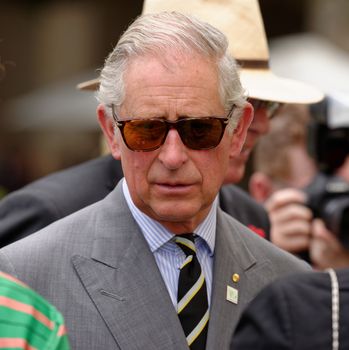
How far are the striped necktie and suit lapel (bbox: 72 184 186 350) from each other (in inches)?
2.1

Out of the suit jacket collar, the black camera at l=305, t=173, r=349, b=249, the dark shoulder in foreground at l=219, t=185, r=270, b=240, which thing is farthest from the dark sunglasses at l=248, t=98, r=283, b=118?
the suit jacket collar

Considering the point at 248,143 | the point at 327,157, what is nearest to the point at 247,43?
the point at 248,143

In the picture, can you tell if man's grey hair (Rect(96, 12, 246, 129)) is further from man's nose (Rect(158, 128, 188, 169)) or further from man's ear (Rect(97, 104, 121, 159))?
man's nose (Rect(158, 128, 188, 169))

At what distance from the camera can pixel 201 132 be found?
10.1 feet

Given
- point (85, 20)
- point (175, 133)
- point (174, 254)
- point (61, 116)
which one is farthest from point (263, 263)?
point (85, 20)

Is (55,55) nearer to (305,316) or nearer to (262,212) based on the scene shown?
(262,212)

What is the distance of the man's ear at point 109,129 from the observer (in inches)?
129

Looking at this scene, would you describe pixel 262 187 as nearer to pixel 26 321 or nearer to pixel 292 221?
pixel 292 221

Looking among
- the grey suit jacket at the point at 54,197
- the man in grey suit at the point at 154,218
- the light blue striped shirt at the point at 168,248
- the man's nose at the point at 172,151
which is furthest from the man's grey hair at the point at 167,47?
the grey suit jacket at the point at 54,197

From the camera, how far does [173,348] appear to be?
299cm

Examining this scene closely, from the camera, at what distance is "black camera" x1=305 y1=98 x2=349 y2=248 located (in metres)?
4.86

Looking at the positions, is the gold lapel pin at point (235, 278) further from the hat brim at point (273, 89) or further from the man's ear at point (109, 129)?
the hat brim at point (273, 89)

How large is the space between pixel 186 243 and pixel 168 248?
6cm

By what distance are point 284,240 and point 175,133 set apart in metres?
2.20
